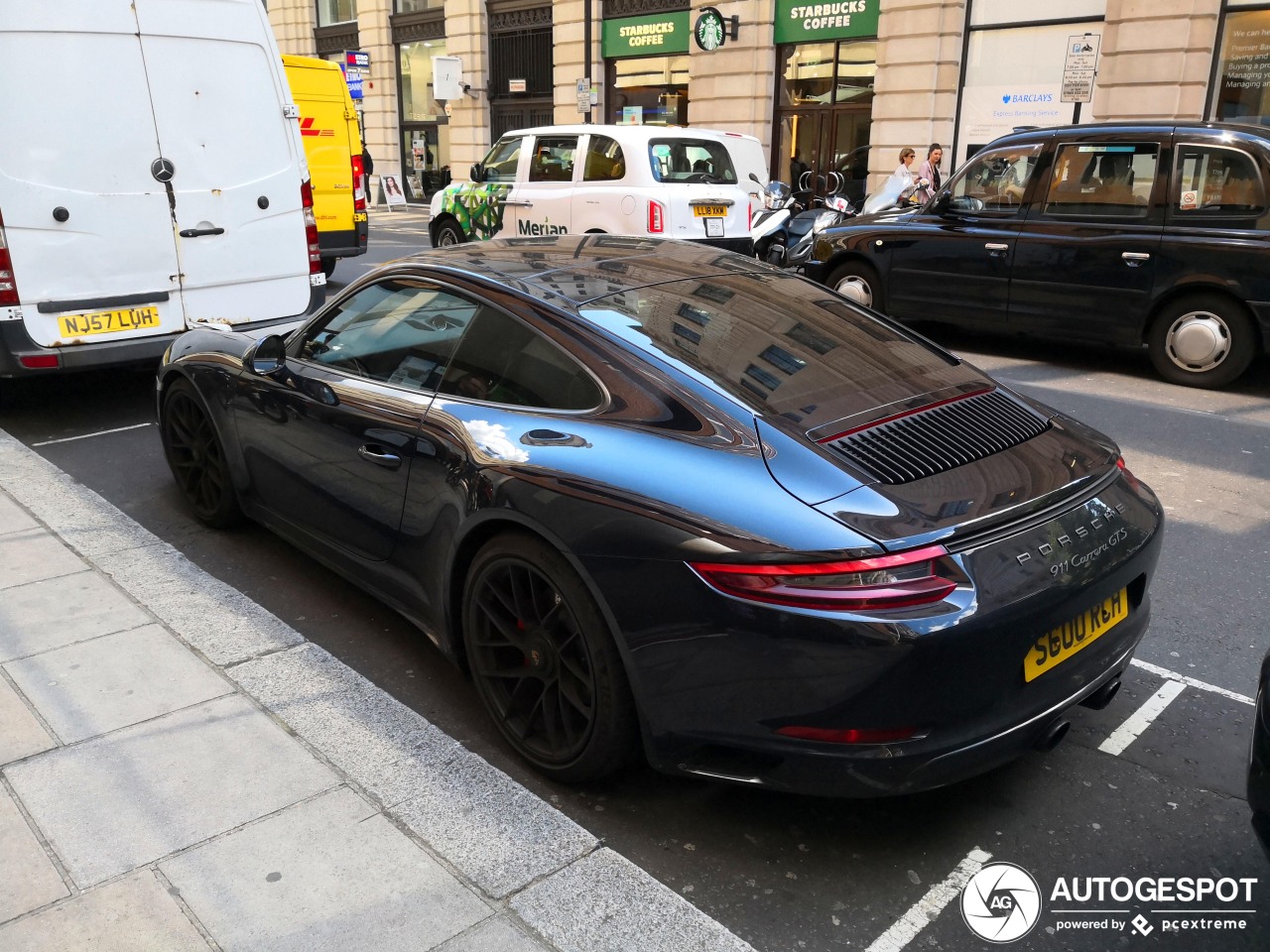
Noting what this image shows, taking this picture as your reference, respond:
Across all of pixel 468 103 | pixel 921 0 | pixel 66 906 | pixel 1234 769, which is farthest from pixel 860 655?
pixel 468 103

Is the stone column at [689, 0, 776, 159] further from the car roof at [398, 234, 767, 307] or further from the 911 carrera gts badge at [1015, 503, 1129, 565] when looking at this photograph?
the 911 carrera gts badge at [1015, 503, 1129, 565]

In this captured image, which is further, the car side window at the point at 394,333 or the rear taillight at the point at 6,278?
the rear taillight at the point at 6,278

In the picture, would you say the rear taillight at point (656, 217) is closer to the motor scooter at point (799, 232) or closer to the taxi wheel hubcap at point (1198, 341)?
the motor scooter at point (799, 232)

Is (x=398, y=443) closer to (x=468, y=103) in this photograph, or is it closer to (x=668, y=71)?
(x=668, y=71)

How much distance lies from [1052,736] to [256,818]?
2.08 meters

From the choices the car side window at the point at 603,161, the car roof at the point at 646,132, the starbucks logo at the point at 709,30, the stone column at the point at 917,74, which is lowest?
the car side window at the point at 603,161

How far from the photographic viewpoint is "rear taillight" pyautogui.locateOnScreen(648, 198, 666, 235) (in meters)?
11.2

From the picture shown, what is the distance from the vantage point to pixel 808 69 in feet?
63.4

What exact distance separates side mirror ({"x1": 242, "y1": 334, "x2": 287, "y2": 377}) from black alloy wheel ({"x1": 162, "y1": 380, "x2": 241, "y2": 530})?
65 centimetres

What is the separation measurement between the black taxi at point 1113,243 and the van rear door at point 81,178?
6306 mm

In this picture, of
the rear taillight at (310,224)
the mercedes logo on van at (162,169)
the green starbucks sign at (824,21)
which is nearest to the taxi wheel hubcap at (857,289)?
the rear taillight at (310,224)

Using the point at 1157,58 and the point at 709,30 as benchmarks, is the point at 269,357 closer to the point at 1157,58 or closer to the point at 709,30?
the point at 1157,58

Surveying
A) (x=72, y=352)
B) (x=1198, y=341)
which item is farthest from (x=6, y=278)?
(x=1198, y=341)

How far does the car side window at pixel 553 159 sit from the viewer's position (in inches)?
480
